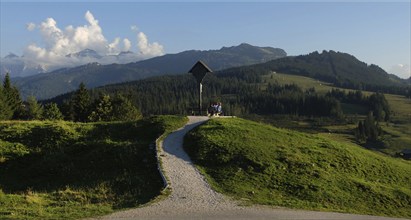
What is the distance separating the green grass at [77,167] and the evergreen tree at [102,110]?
4451cm

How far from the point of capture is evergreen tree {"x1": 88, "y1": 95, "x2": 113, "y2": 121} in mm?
85938

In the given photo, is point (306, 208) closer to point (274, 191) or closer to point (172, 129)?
point (274, 191)

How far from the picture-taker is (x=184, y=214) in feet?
69.5

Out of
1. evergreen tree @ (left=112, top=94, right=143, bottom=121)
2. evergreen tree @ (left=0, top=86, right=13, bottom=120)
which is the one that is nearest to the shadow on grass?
evergreen tree @ (left=112, top=94, right=143, bottom=121)

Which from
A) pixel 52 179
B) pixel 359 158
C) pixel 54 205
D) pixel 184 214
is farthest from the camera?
pixel 359 158

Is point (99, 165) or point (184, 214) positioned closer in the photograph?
point (184, 214)

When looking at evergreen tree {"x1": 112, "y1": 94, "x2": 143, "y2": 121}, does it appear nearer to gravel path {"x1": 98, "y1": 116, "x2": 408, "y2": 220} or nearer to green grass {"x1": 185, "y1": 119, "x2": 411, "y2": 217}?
green grass {"x1": 185, "y1": 119, "x2": 411, "y2": 217}

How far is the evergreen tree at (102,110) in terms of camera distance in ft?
282

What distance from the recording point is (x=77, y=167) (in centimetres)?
3152

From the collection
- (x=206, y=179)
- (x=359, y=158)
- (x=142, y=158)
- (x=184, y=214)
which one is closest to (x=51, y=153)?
(x=142, y=158)

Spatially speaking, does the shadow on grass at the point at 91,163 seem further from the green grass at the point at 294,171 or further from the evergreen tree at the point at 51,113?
the evergreen tree at the point at 51,113

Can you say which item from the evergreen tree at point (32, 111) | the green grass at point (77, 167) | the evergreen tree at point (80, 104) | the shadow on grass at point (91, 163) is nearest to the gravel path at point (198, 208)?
the green grass at point (77, 167)

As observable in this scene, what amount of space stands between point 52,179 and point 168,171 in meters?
8.78

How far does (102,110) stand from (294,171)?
209ft
